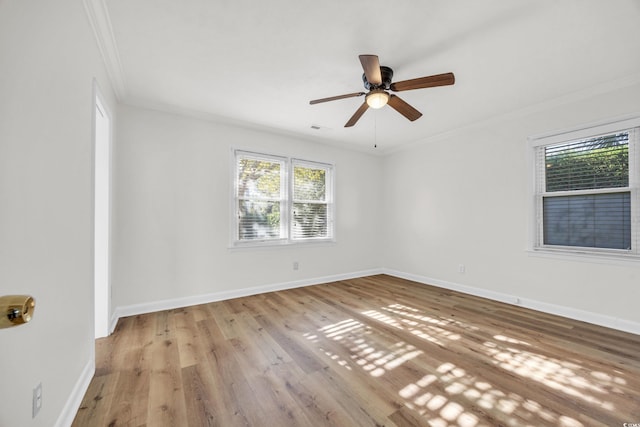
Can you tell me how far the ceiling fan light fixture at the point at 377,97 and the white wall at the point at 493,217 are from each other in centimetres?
225

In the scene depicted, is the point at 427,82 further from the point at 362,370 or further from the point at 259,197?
the point at 259,197

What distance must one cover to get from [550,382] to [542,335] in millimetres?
929

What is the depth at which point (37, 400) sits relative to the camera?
3.80 feet

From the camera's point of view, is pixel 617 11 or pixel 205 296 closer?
pixel 617 11

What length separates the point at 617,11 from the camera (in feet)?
5.96

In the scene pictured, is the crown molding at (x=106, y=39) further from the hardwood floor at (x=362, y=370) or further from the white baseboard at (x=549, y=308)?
the white baseboard at (x=549, y=308)

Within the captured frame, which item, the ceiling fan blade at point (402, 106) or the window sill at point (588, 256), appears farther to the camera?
the window sill at point (588, 256)

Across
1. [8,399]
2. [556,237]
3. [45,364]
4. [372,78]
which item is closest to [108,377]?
[45,364]

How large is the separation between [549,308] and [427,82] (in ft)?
10.3

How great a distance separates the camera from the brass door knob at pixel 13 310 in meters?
0.59

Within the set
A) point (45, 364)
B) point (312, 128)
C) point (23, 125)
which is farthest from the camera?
point (312, 128)

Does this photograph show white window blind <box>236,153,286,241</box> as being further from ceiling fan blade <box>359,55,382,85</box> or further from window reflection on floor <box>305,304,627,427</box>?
ceiling fan blade <box>359,55,382,85</box>

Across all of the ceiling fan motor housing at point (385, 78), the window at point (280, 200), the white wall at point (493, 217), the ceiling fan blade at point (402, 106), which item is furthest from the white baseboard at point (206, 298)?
the ceiling fan motor housing at point (385, 78)

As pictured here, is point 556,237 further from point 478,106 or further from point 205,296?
point 205,296
